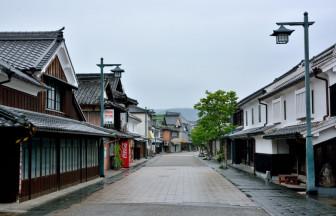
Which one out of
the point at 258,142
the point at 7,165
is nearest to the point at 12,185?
the point at 7,165

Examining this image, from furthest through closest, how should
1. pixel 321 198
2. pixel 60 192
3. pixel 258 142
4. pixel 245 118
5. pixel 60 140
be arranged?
pixel 245 118 → pixel 258 142 → pixel 60 140 → pixel 60 192 → pixel 321 198

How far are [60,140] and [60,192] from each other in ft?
8.33

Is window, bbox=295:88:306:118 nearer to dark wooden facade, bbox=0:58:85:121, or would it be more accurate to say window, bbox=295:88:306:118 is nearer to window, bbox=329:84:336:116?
window, bbox=329:84:336:116

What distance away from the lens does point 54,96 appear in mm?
23906

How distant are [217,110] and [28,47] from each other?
23.7 metres

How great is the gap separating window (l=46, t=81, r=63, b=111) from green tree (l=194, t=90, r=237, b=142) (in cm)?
2056

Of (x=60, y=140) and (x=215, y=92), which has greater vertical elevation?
(x=215, y=92)

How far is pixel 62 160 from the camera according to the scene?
21266 mm

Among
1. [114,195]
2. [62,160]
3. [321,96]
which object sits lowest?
[114,195]

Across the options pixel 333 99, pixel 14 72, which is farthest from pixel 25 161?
pixel 333 99

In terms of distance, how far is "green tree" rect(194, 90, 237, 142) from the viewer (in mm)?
42906

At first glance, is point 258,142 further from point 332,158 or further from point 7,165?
point 7,165

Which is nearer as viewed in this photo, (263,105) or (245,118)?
(263,105)

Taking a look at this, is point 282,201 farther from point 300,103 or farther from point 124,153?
point 124,153
